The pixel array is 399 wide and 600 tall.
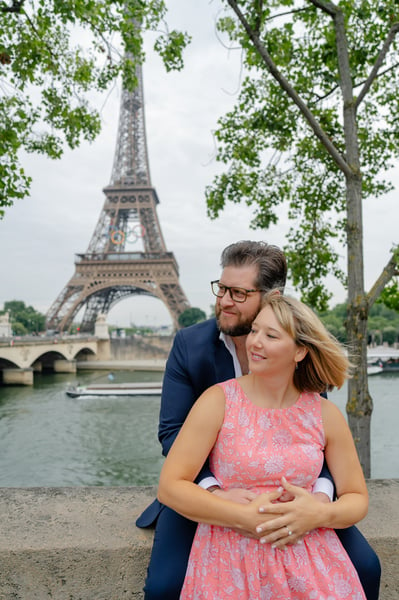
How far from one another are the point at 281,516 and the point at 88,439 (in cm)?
1612

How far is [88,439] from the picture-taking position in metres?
16.5

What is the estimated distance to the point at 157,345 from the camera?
161ft

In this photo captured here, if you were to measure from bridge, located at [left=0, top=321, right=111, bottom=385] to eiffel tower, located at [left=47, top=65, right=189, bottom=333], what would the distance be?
10.6 feet

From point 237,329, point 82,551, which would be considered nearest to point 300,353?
point 237,329

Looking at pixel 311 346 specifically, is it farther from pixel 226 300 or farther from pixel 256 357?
pixel 226 300

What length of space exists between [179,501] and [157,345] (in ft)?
157

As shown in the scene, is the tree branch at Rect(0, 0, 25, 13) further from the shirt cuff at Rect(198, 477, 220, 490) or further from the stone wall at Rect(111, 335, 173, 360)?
the stone wall at Rect(111, 335, 173, 360)

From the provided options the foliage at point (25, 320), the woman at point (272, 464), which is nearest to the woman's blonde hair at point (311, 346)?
the woman at point (272, 464)

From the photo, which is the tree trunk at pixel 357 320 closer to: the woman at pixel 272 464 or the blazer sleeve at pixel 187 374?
the blazer sleeve at pixel 187 374

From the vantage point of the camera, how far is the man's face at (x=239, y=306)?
1967 millimetres

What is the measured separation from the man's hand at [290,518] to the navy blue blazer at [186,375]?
525 millimetres

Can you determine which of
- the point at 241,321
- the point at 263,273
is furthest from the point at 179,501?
the point at 263,273

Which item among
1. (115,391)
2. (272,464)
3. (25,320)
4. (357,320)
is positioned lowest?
(115,391)

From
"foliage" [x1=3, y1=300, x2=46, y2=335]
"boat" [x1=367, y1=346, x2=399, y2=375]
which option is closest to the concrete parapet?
"boat" [x1=367, y1=346, x2=399, y2=375]
